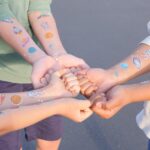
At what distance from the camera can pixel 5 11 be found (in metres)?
1.67

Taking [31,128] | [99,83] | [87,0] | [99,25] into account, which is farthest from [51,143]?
[87,0]

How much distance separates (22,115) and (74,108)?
0.61ft

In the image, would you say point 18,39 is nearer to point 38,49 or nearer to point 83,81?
point 38,49

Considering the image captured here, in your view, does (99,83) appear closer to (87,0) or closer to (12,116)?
(12,116)

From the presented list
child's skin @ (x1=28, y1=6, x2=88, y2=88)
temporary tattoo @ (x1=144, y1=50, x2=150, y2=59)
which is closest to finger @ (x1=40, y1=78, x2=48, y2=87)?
child's skin @ (x1=28, y1=6, x2=88, y2=88)

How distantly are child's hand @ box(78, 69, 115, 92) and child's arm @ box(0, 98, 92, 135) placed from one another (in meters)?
0.16

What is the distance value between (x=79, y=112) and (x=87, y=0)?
104 inches

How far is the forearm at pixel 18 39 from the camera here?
1642mm

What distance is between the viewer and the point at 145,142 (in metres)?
2.42

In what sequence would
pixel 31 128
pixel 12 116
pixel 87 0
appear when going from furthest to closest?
pixel 87 0 < pixel 31 128 < pixel 12 116

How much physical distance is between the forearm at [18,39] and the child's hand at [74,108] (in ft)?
0.80

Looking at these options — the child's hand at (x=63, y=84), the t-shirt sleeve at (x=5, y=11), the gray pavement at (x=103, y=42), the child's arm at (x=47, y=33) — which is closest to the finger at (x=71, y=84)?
the child's hand at (x=63, y=84)

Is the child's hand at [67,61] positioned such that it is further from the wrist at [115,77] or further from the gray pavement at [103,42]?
the gray pavement at [103,42]

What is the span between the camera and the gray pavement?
2.41m
